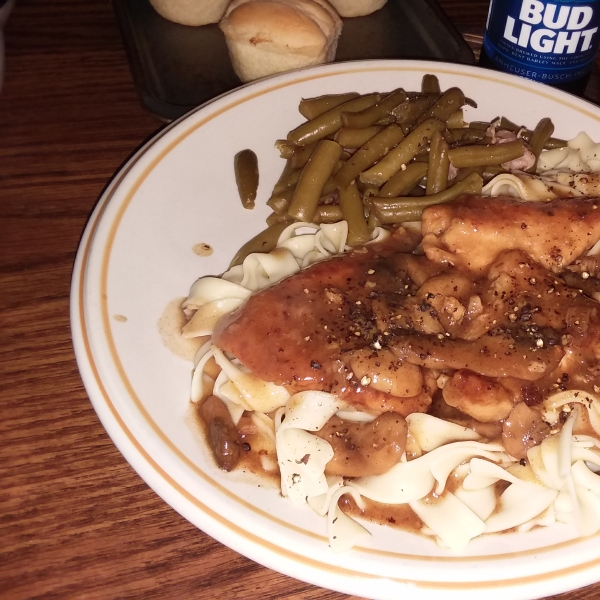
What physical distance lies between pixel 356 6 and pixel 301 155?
2.12m

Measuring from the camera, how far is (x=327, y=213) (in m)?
3.55

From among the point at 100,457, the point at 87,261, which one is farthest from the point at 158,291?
the point at 100,457

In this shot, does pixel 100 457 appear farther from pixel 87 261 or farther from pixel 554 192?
pixel 554 192

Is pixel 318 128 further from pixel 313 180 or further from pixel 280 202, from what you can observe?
pixel 280 202

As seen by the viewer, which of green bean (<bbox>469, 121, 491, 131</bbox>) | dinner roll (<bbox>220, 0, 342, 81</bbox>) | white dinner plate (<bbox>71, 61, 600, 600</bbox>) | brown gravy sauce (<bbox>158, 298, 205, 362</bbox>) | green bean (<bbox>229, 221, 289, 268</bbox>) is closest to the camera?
white dinner plate (<bbox>71, 61, 600, 600</bbox>)

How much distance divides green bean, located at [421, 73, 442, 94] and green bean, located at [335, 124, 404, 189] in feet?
1.94

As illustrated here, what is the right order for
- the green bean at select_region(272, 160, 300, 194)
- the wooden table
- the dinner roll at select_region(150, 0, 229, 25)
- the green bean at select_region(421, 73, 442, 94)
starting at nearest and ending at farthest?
the wooden table < the green bean at select_region(272, 160, 300, 194) < the green bean at select_region(421, 73, 442, 94) < the dinner roll at select_region(150, 0, 229, 25)

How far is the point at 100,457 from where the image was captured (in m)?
2.84

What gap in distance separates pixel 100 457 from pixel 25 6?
4.16m

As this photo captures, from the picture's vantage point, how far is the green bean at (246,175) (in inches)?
139

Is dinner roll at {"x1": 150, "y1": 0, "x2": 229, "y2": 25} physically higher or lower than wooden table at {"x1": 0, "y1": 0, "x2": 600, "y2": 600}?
higher

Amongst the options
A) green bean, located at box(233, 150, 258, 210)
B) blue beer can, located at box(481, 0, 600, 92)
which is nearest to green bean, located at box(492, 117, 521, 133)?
blue beer can, located at box(481, 0, 600, 92)

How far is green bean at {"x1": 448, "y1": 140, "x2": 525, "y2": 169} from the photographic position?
3.57m

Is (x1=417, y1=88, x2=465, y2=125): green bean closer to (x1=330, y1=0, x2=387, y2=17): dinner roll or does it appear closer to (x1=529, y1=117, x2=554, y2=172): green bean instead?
(x1=529, y1=117, x2=554, y2=172): green bean
